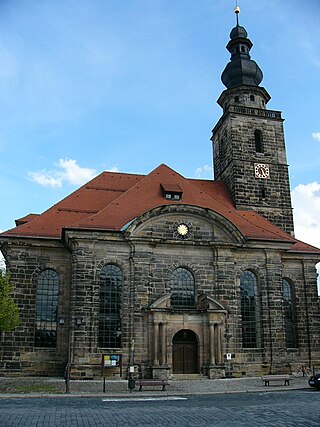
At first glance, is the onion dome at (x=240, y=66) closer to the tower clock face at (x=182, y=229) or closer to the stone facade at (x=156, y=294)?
the stone facade at (x=156, y=294)

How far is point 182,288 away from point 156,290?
5.43ft

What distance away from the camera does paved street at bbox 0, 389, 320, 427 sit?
439 inches

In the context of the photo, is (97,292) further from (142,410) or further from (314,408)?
(314,408)

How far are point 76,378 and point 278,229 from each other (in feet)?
54.7

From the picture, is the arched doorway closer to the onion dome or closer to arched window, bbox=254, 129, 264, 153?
arched window, bbox=254, 129, 264, 153

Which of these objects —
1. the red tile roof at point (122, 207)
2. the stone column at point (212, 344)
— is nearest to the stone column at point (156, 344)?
the stone column at point (212, 344)

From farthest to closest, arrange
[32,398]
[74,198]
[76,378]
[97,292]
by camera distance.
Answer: [74,198] → [97,292] → [76,378] → [32,398]

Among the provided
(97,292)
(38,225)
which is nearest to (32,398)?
(97,292)

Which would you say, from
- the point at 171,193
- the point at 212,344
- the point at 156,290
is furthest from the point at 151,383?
the point at 171,193

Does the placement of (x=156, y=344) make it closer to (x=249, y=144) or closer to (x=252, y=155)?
(x=252, y=155)

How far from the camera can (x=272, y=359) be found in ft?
90.6

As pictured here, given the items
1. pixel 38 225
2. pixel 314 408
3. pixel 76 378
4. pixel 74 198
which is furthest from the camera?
pixel 74 198

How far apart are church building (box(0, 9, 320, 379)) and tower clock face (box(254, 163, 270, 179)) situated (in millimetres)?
5330

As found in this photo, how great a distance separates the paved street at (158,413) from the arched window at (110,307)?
9351mm
